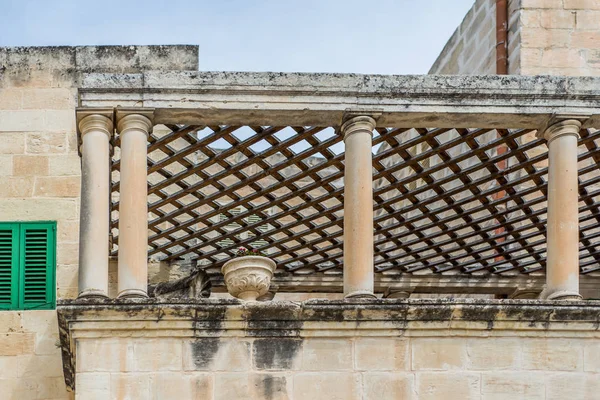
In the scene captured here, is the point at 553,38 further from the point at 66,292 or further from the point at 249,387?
the point at 249,387

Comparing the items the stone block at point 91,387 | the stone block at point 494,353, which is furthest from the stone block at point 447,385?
the stone block at point 91,387

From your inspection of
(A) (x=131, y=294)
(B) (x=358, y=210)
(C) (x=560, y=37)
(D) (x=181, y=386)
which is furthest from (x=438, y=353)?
(C) (x=560, y=37)

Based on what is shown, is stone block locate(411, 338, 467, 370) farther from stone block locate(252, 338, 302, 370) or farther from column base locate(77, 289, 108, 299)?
→ column base locate(77, 289, 108, 299)

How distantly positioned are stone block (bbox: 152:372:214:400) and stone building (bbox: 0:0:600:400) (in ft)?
0.04

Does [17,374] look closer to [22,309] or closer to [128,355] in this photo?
[22,309]

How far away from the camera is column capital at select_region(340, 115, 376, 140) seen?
15188 mm

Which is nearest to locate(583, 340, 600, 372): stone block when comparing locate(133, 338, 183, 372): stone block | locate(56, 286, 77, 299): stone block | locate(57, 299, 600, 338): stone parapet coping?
locate(57, 299, 600, 338): stone parapet coping

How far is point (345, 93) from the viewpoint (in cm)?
1523

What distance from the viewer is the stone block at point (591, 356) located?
47.2 feet

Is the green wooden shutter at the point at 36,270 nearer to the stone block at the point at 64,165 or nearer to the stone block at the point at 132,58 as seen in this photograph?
the stone block at the point at 64,165

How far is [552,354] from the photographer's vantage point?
1438 centimetres

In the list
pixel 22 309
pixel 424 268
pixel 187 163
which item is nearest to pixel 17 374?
pixel 22 309

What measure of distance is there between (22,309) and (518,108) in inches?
240

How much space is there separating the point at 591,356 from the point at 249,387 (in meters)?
3.02
